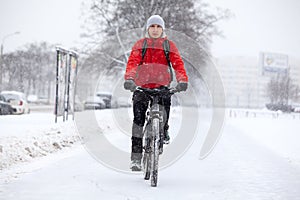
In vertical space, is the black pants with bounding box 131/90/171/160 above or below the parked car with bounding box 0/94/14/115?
above

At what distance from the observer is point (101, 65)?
27.3m

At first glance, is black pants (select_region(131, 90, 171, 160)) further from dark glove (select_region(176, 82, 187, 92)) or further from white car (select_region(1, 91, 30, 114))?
white car (select_region(1, 91, 30, 114))

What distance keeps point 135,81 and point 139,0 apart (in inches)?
887

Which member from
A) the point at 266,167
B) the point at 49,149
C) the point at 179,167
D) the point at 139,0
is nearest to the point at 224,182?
the point at 179,167

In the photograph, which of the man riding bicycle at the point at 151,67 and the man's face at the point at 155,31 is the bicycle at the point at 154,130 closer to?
the man riding bicycle at the point at 151,67

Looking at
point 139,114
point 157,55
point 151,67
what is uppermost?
point 157,55

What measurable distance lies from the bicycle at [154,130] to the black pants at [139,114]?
0.27 ft

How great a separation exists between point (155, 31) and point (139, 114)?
1082mm

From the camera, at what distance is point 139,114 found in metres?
4.83

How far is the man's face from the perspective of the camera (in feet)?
15.8

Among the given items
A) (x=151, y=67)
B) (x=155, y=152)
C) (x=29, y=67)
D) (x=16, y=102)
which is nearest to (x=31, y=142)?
(x=151, y=67)

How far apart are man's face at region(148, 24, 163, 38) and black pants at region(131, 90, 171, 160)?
30.2 inches

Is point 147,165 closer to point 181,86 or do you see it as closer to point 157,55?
point 181,86

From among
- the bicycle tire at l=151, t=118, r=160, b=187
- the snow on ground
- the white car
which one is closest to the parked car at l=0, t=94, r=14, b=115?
the white car
